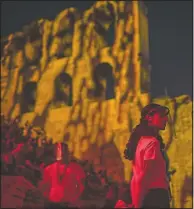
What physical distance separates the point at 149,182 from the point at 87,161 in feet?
3.07

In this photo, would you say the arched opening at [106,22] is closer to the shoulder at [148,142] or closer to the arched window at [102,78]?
the arched window at [102,78]

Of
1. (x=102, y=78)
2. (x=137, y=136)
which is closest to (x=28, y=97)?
(x=102, y=78)

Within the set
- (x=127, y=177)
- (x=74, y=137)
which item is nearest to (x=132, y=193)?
(x=127, y=177)

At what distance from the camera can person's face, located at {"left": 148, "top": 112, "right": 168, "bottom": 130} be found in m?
5.29

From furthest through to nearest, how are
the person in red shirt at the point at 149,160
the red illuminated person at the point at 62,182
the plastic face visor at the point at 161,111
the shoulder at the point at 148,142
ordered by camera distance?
1. the red illuminated person at the point at 62,182
2. the plastic face visor at the point at 161,111
3. the shoulder at the point at 148,142
4. the person in red shirt at the point at 149,160

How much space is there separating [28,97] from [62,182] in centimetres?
152

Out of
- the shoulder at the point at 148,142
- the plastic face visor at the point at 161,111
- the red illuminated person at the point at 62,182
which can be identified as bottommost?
the red illuminated person at the point at 62,182

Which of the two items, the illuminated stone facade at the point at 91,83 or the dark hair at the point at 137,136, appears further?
the illuminated stone facade at the point at 91,83

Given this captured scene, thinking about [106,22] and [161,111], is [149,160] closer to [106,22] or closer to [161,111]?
[161,111]

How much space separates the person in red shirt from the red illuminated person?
71 centimetres

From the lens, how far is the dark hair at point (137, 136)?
208 inches

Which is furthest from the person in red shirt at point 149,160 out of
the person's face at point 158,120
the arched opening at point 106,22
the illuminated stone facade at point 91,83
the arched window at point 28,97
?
the arched window at point 28,97

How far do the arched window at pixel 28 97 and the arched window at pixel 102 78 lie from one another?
1024 mm

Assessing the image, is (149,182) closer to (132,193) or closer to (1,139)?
(132,193)
